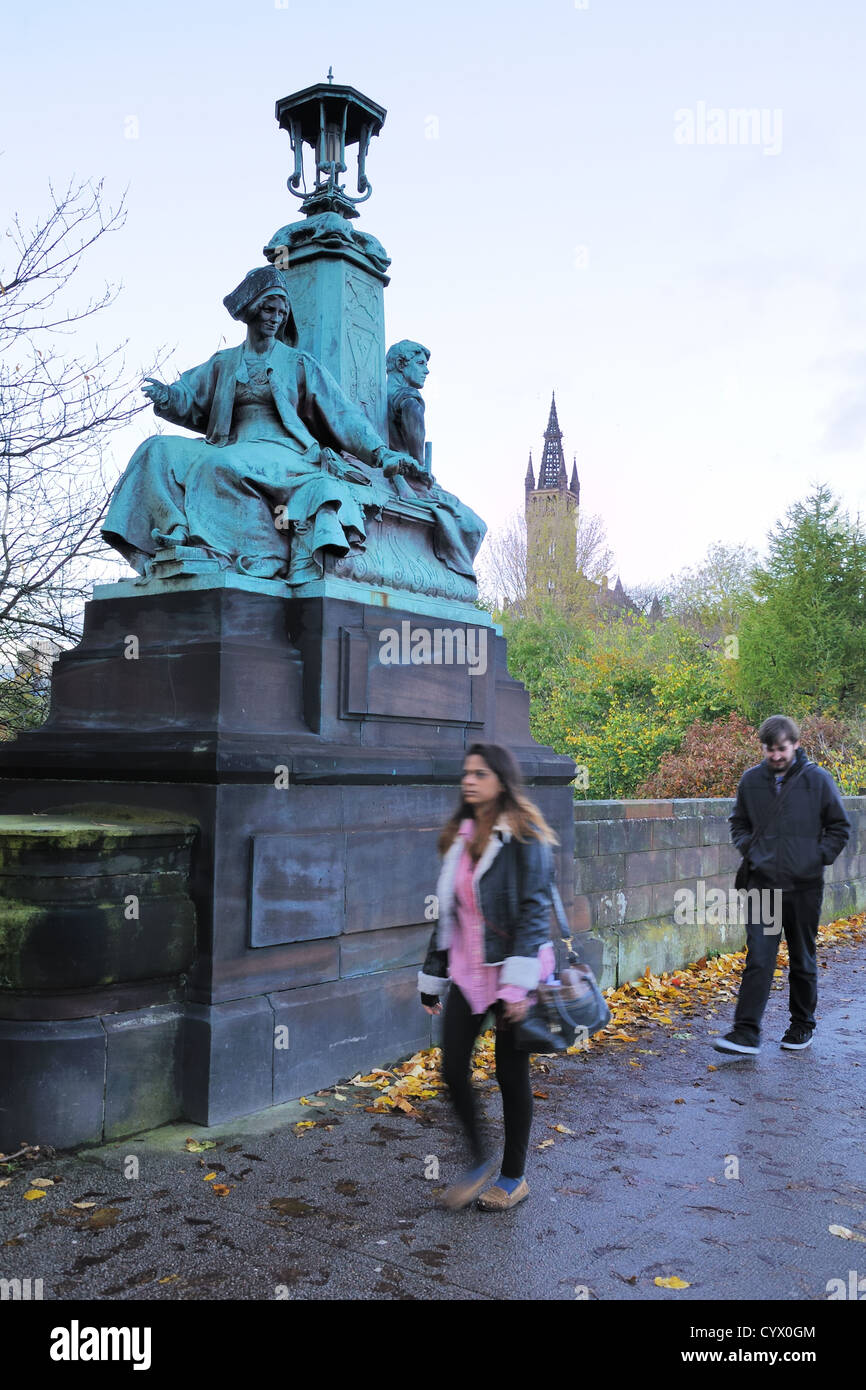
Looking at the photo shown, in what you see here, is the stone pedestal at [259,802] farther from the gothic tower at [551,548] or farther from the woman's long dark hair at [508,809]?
the gothic tower at [551,548]

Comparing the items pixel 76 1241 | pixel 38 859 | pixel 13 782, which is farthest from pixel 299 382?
pixel 76 1241

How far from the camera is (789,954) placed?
6.25 m

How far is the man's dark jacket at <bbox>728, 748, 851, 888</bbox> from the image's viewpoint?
6.14 meters

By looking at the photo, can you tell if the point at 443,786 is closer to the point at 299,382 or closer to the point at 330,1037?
the point at 330,1037

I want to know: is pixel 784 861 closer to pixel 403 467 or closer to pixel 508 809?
pixel 508 809

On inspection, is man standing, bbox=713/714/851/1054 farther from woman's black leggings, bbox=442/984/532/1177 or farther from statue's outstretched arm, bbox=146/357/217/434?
statue's outstretched arm, bbox=146/357/217/434

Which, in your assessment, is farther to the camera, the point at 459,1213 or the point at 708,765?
the point at 708,765

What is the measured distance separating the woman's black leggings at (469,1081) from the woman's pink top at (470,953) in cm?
7

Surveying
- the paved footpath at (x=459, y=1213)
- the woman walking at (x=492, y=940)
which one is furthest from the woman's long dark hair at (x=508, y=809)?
A: the paved footpath at (x=459, y=1213)

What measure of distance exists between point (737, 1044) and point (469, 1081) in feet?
9.26

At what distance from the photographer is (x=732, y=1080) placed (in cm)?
553

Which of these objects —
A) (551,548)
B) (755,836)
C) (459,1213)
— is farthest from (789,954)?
(551,548)

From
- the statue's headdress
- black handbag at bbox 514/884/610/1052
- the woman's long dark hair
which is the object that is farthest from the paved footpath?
the statue's headdress

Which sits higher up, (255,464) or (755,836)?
(255,464)
